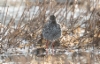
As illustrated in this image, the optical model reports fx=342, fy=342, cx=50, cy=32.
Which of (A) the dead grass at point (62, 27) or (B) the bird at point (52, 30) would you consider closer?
(B) the bird at point (52, 30)

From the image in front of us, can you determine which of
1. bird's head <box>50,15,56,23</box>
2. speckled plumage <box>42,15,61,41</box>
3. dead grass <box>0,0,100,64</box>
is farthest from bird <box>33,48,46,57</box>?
bird's head <box>50,15,56,23</box>

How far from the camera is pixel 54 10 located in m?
7.88

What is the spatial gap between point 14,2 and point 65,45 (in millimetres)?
3732

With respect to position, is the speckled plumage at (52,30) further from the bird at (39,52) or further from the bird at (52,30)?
the bird at (39,52)

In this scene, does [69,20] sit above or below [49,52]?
above

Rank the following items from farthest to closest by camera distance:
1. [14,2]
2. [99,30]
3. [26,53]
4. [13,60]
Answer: [14,2], [99,30], [26,53], [13,60]

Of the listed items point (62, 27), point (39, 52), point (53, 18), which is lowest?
point (39, 52)

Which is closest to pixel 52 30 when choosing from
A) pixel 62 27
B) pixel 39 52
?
pixel 39 52

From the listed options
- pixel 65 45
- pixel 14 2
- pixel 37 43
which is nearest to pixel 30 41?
pixel 37 43

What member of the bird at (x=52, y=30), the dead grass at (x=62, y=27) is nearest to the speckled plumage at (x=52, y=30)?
the bird at (x=52, y=30)

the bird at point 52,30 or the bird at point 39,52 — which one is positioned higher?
the bird at point 52,30

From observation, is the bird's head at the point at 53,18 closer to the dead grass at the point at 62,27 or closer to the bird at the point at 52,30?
the bird at the point at 52,30

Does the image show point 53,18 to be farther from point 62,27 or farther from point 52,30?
point 62,27

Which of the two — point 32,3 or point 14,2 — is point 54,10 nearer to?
point 32,3
